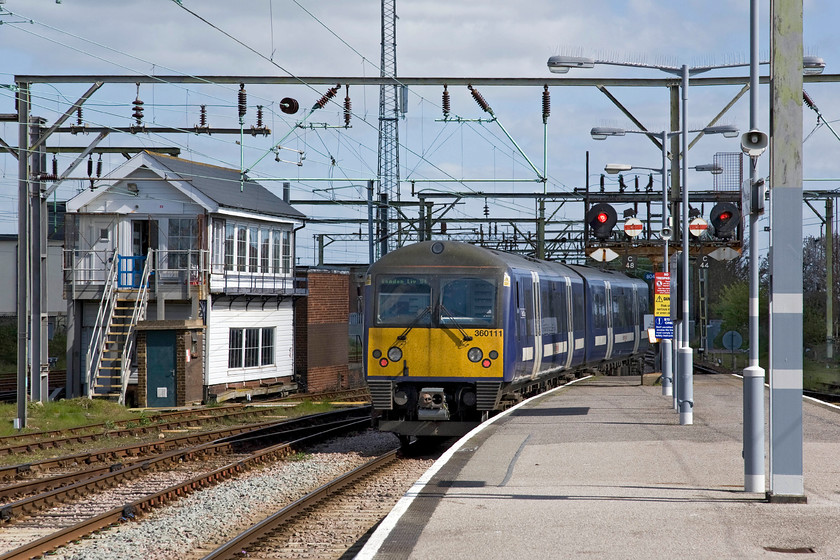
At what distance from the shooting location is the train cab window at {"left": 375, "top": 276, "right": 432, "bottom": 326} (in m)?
15.4

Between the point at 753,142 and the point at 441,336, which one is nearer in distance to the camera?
the point at 753,142

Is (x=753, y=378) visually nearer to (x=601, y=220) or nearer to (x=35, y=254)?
(x=601, y=220)

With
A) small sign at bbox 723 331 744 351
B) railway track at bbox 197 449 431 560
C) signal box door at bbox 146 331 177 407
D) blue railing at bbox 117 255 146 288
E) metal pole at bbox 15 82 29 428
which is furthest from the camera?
small sign at bbox 723 331 744 351

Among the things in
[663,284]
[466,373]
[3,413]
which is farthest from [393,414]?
[3,413]

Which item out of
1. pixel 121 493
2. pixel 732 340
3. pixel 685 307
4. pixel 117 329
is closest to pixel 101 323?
pixel 117 329

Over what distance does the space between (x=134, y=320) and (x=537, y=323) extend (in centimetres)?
1400

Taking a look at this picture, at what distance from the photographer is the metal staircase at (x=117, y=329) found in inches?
1070

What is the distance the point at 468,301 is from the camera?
1549 centimetres

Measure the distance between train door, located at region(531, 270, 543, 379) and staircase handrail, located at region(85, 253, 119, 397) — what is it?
13.8 metres

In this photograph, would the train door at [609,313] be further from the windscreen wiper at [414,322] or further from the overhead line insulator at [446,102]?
the windscreen wiper at [414,322]

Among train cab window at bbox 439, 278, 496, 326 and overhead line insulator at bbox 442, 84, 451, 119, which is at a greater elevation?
overhead line insulator at bbox 442, 84, 451, 119

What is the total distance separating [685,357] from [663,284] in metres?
4.53

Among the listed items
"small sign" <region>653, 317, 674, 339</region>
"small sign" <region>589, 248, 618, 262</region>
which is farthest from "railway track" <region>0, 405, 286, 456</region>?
"small sign" <region>653, 317, 674, 339</region>

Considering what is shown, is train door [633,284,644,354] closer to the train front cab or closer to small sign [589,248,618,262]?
small sign [589,248,618,262]
